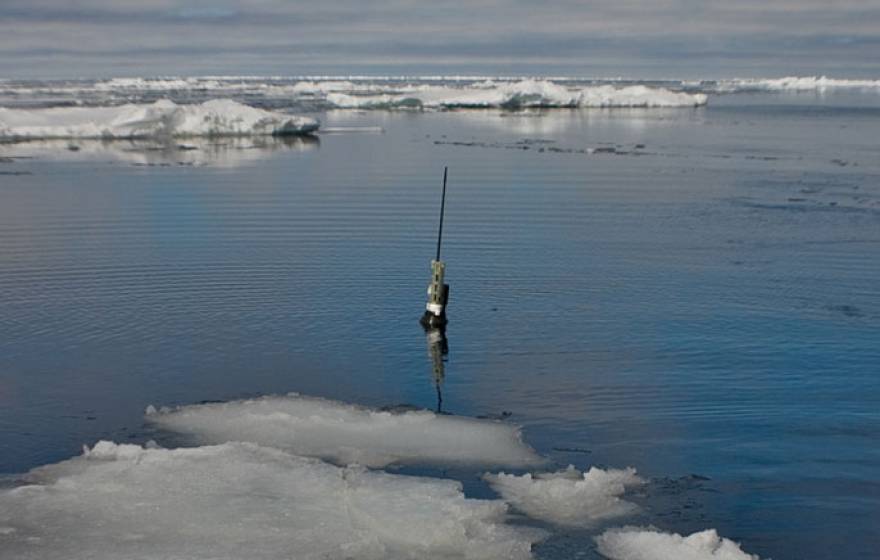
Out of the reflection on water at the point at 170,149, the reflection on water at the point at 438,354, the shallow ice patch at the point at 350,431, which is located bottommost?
the reflection on water at the point at 170,149

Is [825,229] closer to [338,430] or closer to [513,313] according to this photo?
[513,313]

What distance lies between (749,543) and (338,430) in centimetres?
363

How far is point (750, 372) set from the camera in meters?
11.5

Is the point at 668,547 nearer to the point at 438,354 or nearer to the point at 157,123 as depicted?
the point at 438,354

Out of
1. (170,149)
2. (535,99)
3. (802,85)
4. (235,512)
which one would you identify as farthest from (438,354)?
(802,85)

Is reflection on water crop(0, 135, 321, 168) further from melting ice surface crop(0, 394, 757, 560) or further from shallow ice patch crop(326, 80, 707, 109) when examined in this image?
shallow ice patch crop(326, 80, 707, 109)

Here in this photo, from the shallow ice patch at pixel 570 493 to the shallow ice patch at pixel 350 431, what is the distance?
1.62ft

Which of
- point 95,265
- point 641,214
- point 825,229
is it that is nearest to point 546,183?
point 641,214

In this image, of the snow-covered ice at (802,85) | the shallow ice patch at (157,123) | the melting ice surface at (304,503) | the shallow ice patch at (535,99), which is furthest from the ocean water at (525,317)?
the snow-covered ice at (802,85)

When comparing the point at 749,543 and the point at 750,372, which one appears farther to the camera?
the point at 750,372

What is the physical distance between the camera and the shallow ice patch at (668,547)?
7059 millimetres

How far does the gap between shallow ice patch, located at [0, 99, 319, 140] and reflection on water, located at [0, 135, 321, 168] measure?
0.43 m

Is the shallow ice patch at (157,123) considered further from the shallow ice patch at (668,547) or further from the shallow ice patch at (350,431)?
the shallow ice patch at (668,547)

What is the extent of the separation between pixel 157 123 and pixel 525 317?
34561 mm
